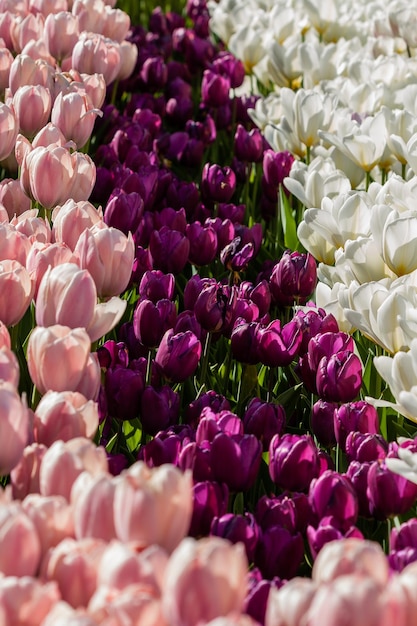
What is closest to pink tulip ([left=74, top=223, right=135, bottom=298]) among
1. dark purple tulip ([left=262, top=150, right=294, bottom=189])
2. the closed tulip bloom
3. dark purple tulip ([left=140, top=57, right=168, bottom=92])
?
the closed tulip bloom

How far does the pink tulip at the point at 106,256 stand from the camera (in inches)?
61.9

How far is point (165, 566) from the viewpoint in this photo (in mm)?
927

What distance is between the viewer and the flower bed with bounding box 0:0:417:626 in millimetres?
924

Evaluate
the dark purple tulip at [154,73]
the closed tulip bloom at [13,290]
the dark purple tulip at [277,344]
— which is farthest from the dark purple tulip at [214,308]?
the dark purple tulip at [154,73]

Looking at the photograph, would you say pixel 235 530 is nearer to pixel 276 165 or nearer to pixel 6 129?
pixel 6 129

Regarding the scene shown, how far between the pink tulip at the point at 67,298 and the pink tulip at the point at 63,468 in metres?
0.35

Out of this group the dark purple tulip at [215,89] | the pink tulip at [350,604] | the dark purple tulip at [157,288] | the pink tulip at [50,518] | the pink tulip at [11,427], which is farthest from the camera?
the dark purple tulip at [215,89]

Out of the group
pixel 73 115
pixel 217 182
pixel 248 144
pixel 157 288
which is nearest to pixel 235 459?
pixel 157 288

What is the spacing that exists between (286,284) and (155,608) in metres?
1.10

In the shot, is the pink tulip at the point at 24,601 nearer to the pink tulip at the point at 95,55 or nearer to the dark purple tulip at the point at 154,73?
the pink tulip at the point at 95,55

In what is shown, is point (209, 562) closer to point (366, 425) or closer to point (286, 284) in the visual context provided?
point (366, 425)

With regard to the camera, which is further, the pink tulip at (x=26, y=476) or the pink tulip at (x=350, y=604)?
the pink tulip at (x=26, y=476)

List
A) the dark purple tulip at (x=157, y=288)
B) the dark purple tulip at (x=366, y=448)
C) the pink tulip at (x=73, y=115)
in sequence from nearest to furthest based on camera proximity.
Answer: the dark purple tulip at (x=366, y=448) → the dark purple tulip at (x=157, y=288) → the pink tulip at (x=73, y=115)

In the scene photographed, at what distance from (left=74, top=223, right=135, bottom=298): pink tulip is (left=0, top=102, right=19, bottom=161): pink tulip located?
502 mm
